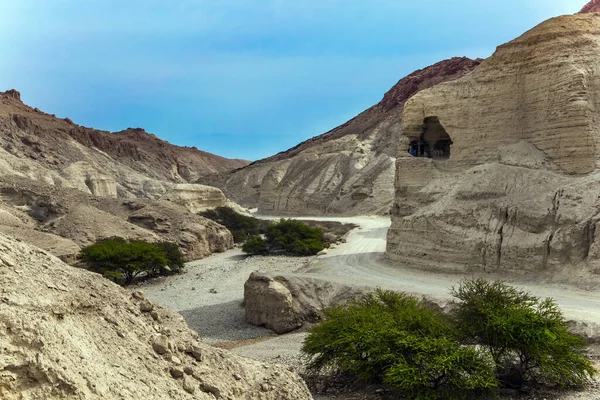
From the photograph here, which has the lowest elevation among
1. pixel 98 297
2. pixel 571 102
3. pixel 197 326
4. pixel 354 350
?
pixel 197 326

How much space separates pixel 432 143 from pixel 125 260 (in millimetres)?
16079

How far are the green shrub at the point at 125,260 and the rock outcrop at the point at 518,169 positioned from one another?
12.0m

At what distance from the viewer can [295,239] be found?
32.1m

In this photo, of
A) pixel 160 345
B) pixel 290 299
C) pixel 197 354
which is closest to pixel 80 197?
pixel 290 299

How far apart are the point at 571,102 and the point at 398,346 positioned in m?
12.9

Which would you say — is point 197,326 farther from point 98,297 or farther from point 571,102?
point 571,102

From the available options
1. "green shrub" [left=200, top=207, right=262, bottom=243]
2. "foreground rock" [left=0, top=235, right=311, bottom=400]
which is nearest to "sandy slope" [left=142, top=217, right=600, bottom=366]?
"foreground rock" [left=0, top=235, right=311, bottom=400]

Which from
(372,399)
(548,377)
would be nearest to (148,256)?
(372,399)

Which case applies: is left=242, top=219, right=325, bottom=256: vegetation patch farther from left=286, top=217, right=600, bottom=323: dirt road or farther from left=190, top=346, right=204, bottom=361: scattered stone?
left=190, top=346, right=204, bottom=361: scattered stone

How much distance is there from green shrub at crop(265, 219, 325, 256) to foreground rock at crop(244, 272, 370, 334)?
13.9 metres

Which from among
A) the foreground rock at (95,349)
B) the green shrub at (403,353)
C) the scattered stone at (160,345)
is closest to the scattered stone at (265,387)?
the foreground rock at (95,349)

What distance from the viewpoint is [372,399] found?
9.20m

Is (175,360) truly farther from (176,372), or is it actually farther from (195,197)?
(195,197)

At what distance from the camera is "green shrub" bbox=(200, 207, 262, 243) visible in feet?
141
